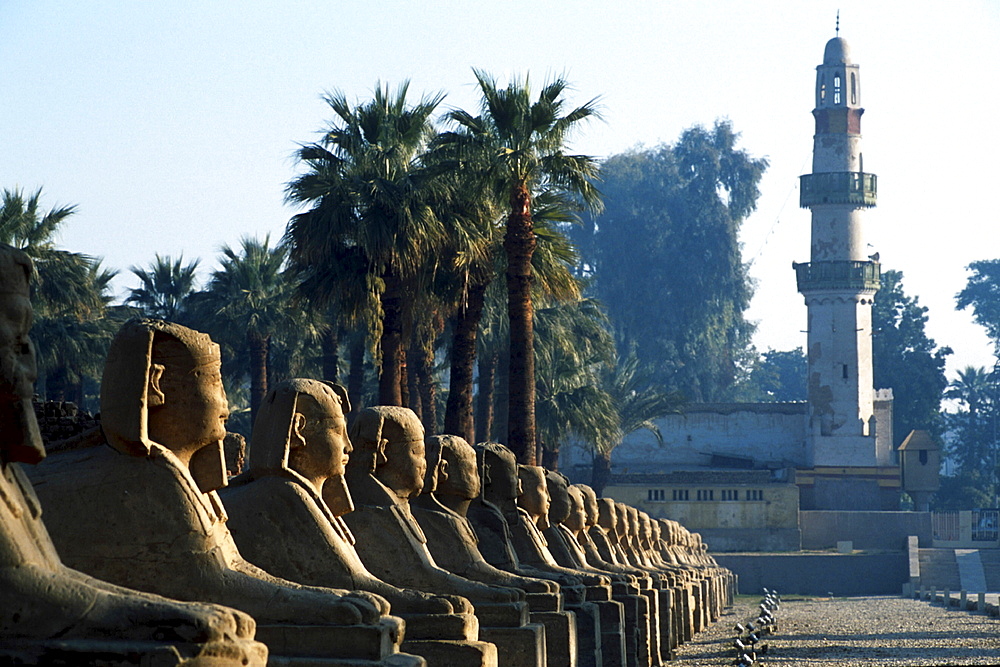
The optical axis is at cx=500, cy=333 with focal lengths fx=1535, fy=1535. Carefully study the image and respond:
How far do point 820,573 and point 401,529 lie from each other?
36215mm

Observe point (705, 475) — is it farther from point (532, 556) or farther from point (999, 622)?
point (532, 556)

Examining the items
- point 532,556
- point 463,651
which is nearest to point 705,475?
point 532,556

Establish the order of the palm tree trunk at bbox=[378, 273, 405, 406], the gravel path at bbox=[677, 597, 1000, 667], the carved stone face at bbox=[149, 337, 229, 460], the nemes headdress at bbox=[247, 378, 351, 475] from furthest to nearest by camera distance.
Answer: the palm tree trunk at bbox=[378, 273, 405, 406], the gravel path at bbox=[677, 597, 1000, 667], the nemes headdress at bbox=[247, 378, 351, 475], the carved stone face at bbox=[149, 337, 229, 460]

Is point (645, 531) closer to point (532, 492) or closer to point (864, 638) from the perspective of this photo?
point (864, 638)

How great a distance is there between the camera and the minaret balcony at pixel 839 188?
55.8 meters

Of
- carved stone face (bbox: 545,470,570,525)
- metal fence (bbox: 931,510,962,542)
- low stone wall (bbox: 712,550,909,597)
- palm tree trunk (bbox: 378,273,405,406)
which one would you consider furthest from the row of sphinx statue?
metal fence (bbox: 931,510,962,542)

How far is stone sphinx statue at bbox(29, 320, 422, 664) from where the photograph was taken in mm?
5645

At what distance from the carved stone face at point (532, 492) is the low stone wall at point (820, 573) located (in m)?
31.6

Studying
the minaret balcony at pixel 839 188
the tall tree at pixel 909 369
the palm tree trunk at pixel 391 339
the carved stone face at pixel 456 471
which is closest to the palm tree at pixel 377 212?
the palm tree trunk at pixel 391 339

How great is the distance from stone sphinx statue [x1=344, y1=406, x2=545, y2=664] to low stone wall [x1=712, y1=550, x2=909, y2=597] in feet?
116

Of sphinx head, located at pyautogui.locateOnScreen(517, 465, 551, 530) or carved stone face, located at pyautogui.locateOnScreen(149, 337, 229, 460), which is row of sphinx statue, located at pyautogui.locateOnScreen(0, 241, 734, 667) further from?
sphinx head, located at pyautogui.locateOnScreen(517, 465, 551, 530)

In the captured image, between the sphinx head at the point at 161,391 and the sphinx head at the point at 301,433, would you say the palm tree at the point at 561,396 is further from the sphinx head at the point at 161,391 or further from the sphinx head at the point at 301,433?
the sphinx head at the point at 161,391

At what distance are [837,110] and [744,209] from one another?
18.8m

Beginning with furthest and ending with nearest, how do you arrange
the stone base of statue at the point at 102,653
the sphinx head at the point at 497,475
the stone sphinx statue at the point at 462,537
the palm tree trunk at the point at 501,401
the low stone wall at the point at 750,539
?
1. the low stone wall at the point at 750,539
2. the palm tree trunk at the point at 501,401
3. the sphinx head at the point at 497,475
4. the stone sphinx statue at the point at 462,537
5. the stone base of statue at the point at 102,653
